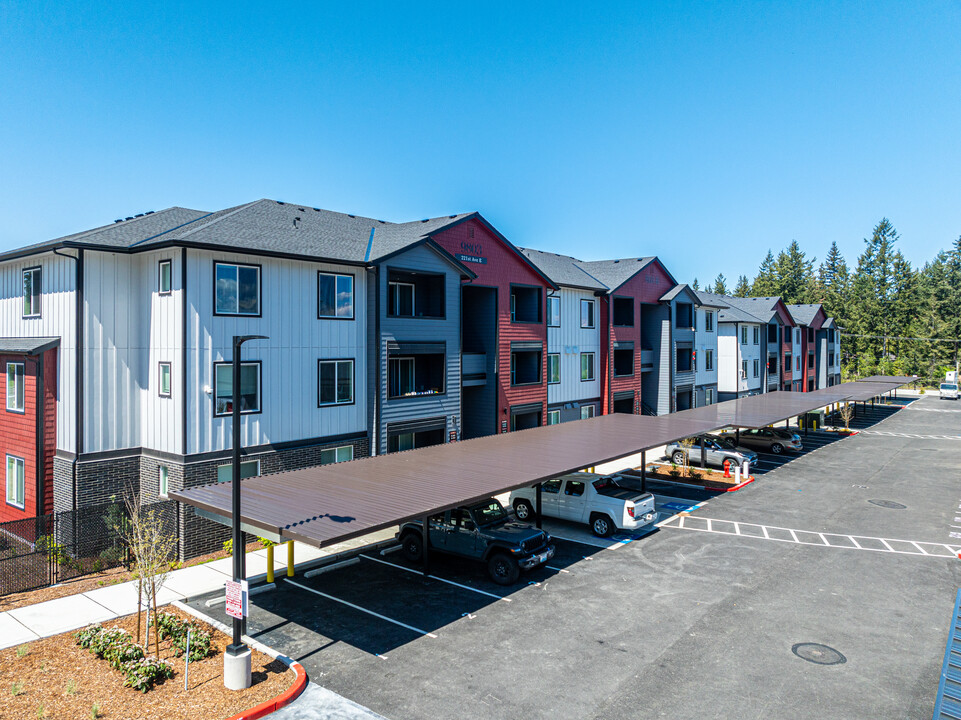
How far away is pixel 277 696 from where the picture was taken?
11.6m

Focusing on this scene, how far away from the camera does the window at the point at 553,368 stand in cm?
3753

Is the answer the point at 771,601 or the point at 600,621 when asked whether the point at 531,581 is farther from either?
the point at 771,601

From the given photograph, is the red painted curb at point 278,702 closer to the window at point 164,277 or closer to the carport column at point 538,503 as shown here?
the carport column at point 538,503

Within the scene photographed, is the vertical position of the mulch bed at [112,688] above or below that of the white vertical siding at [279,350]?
below

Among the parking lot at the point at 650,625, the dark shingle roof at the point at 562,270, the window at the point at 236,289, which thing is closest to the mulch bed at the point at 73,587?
the parking lot at the point at 650,625

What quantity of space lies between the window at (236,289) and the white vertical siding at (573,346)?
764 inches

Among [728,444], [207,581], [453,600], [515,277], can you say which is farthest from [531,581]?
[728,444]

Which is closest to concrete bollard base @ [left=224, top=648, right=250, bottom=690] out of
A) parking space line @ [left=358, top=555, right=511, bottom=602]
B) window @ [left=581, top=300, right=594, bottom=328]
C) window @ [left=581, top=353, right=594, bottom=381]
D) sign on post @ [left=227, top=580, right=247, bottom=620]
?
sign on post @ [left=227, top=580, right=247, bottom=620]

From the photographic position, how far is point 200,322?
20562mm

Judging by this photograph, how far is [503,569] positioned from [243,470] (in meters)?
10.2

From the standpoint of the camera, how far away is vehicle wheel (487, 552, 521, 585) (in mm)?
17441

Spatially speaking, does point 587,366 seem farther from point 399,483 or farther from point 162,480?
point 162,480

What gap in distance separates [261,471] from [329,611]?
7680 mm

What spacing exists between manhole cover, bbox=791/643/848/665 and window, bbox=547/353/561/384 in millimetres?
24351
